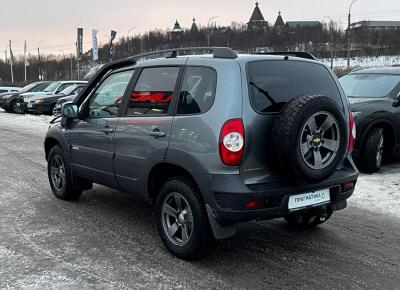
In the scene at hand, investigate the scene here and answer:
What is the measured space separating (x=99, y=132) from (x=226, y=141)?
193 centimetres

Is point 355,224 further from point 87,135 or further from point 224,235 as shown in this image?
point 87,135

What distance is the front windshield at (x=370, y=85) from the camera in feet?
26.8

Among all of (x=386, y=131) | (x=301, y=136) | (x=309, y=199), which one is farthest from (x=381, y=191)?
(x=301, y=136)

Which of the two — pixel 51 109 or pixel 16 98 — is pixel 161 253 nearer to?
pixel 51 109

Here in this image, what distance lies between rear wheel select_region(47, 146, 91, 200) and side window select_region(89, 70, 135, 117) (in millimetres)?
941

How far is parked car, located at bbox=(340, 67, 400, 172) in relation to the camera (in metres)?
7.45

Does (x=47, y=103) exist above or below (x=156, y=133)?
above

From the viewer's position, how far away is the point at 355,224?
5.09 metres

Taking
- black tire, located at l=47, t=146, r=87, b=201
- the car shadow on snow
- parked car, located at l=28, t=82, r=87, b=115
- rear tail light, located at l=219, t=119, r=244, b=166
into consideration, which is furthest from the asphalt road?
parked car, located at l=28, t=82, r=87, b=115

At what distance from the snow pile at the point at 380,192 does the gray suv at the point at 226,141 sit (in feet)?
4.75

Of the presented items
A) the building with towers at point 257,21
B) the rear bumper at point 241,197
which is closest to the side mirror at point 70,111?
the rear bumper at point 241,197

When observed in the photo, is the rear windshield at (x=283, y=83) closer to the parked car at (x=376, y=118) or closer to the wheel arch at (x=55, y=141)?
the wheel arch at (x=55, y=141)

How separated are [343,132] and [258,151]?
30.7 inches

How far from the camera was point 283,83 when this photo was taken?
12.9 feet
